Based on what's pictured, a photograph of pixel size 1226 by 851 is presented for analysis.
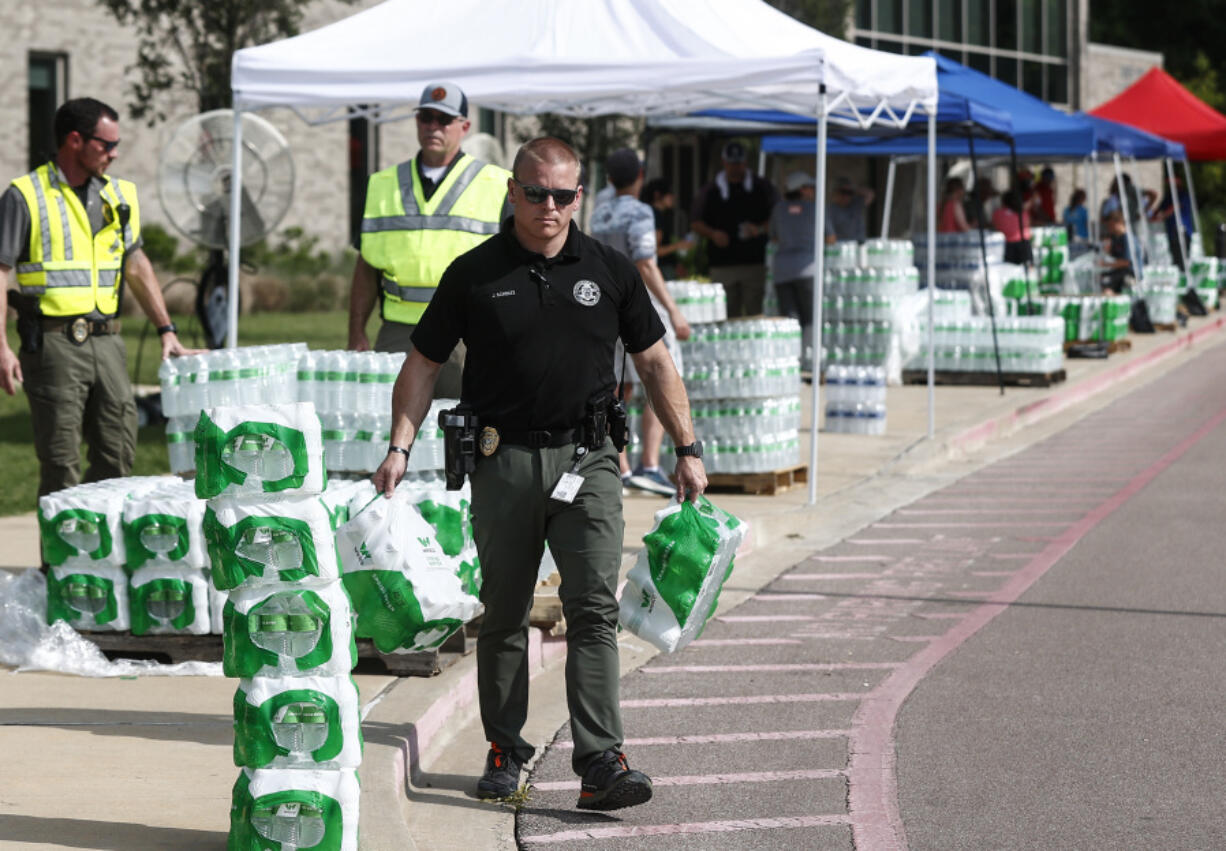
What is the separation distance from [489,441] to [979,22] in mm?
41912

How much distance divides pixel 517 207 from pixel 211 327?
12052mm

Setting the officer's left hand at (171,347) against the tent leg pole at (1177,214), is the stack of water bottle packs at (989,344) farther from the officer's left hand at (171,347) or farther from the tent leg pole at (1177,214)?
the officer's left hand at (171,347)

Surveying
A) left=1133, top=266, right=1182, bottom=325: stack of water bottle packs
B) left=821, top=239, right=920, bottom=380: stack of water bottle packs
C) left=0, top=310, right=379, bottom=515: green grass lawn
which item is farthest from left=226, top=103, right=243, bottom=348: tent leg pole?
left=1133, top=266, right=1182, bottom=325: stack of water bottle packs

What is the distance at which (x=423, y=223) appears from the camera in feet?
27.7

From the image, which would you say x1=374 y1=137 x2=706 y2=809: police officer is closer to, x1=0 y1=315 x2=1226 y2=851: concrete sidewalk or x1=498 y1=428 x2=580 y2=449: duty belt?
x1=498 y1=428 x2=580 y2=449: duty belt

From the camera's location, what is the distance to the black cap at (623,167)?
446 inches

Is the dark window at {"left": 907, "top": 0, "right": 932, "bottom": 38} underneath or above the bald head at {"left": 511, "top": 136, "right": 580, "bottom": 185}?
above

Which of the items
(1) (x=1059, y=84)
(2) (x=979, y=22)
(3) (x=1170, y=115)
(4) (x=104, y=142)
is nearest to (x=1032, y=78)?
(1) (x=1059, y=84)

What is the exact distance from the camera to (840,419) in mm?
15766

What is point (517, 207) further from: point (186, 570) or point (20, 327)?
point (20, 327)

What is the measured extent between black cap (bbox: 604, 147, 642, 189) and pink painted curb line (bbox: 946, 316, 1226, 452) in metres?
4.84

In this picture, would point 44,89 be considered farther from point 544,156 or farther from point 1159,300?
point 544,156

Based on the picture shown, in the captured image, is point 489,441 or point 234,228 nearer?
point 489,441

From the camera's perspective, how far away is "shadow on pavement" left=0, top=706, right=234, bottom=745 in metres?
6.46
